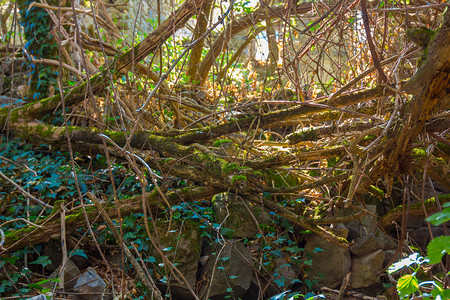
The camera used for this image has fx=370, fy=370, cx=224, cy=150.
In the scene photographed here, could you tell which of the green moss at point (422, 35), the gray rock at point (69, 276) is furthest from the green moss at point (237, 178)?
the green moss at point (422, 35)

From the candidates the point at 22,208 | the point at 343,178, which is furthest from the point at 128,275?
the point at 343,178

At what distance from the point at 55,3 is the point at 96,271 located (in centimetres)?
395

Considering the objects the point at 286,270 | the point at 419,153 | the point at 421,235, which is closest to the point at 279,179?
the point at 286,270

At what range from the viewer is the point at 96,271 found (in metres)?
3.35

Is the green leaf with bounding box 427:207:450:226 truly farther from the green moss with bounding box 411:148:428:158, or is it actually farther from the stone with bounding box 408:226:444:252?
the stone with bounding box 408:226:444:252

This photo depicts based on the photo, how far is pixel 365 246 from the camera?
3826 millimetres

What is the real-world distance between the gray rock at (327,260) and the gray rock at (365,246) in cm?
9

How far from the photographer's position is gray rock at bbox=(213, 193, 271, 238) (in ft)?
12.6

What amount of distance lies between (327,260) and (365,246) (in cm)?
44

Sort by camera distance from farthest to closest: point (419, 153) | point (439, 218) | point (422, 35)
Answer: point (419, 153)
point (422, 35)
point (439, 218)

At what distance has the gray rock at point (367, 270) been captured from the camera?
3.69m

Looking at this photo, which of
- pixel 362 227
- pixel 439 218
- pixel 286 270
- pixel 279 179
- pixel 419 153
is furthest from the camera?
pixel 279 179

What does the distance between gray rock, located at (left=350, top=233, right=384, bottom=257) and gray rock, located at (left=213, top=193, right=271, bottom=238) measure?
3.07 feet

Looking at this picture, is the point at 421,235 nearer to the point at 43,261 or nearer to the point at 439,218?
the point at 439,218
